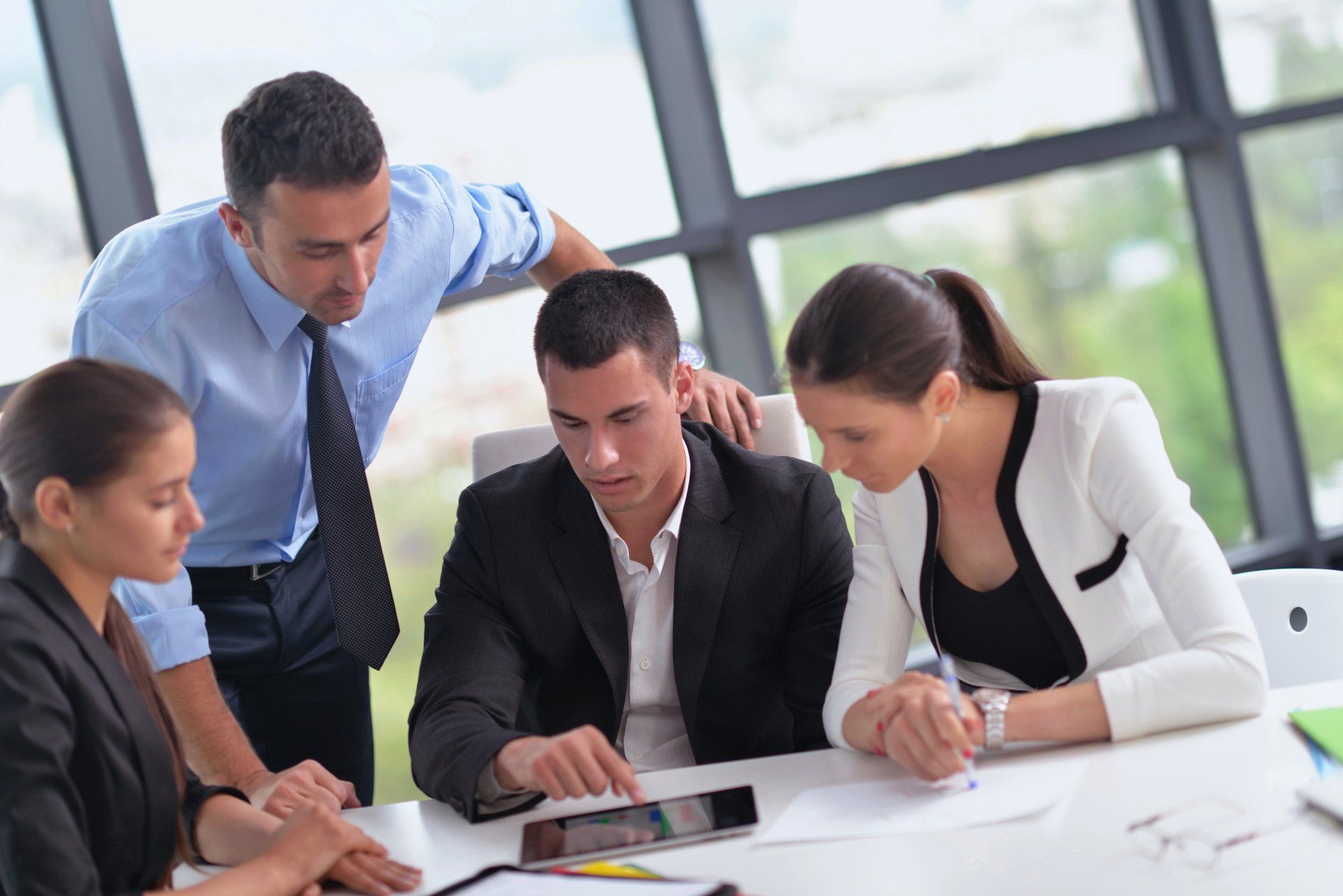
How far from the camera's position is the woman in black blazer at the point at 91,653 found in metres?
1.15

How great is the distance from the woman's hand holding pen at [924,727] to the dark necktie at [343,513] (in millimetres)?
910

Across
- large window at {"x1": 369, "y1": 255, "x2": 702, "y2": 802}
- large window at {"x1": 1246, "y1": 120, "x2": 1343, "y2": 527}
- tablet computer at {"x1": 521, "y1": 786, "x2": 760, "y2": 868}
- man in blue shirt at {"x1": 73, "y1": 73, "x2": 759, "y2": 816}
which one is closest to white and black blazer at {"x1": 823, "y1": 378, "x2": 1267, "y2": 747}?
tablet computer at {"x1": 521, "y1": 786, "x2": 760, "y2": 868}

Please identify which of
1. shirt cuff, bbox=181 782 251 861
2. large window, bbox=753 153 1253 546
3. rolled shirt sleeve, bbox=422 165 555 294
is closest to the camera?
shirt cuff, bbox=181 782 251 861

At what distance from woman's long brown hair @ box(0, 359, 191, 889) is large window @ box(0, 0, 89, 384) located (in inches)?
71.1

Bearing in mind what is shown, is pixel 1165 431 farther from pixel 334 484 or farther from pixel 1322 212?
pixel 334 484

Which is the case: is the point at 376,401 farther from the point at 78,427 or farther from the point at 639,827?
the point at 639,827

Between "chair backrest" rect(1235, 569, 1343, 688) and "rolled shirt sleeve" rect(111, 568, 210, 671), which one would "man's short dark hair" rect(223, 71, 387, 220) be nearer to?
"rolled shirt sleeve" rect(111, 568, 210, 671)

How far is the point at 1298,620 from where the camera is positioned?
1.77 meters

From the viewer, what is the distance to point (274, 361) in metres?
1.95

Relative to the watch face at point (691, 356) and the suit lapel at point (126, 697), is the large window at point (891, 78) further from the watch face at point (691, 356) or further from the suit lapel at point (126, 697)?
the suit lapel at point (126, 697)

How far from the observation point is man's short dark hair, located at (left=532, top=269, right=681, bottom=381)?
1.79 m

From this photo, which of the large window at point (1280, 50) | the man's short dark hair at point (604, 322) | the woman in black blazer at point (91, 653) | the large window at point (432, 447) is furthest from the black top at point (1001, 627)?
the large window at point (1280, 50)

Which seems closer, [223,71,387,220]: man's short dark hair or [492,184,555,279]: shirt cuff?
[223,71,387,220]: man's short dark hair

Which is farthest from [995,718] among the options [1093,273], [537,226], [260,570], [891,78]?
[1093,273]
